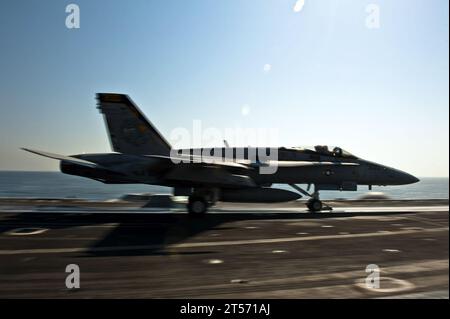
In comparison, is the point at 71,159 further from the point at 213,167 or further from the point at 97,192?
the point at 97,192

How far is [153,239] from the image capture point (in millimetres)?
10328

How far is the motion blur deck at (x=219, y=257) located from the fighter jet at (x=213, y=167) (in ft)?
7.13

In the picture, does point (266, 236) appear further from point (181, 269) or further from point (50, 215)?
point (50, 215)

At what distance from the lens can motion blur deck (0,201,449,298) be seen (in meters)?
5.97

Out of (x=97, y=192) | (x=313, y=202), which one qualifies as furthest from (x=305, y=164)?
(x=97, y=192)

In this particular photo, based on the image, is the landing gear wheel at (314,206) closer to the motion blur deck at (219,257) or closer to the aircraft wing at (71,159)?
the motion blur deck at (219,257)

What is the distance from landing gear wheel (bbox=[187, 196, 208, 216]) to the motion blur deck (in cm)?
A: 144

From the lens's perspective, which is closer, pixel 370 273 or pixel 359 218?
pixel 370 273

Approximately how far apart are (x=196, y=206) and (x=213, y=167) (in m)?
1.96

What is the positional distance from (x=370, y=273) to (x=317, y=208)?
38.1 ft

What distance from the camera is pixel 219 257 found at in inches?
325

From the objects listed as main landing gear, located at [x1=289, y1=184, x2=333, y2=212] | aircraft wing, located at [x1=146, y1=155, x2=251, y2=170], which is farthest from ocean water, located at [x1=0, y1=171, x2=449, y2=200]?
aircraft wing, located at [x1=146, y1=155, x2=251, y2=170]

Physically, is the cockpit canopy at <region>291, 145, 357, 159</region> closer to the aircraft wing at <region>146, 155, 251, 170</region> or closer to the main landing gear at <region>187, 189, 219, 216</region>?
the aircraft wing at <region>146, 155, 251, 170</region>
